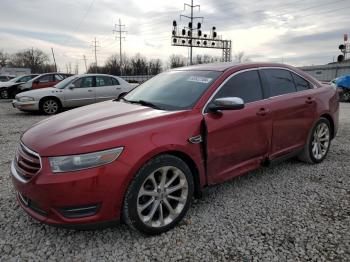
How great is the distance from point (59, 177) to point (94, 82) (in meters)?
9.52

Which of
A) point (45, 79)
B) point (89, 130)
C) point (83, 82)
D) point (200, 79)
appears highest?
point (45, 79)

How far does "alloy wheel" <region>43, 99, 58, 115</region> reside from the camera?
11.0 metres

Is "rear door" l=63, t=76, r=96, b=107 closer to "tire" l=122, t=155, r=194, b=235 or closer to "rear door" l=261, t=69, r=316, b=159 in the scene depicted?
"rear door" l=261, t=69, r=316, b=159

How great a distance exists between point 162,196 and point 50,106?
30.6 ft

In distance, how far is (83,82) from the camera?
11258mm

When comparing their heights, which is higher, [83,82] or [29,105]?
[83,82]

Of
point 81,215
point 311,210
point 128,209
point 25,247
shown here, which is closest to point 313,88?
point 311,210

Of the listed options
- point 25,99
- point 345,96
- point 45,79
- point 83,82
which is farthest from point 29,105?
point 345,96

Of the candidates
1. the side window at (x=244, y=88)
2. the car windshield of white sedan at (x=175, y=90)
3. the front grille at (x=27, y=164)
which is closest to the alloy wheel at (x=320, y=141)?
the side window at (x=244, y=88)

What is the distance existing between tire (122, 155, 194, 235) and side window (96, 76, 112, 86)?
9271 mm

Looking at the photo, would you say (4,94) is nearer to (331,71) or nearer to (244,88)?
(244,88)

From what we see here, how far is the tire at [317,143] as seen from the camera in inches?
182

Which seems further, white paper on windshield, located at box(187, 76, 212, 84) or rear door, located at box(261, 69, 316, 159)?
rear door, located at box(261, 69, 316, 159)

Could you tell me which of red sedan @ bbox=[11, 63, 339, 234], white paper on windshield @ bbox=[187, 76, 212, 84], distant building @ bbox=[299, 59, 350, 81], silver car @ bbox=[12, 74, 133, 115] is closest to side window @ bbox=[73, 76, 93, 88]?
silver car @ bbox=[12, 74, 133, 115]
